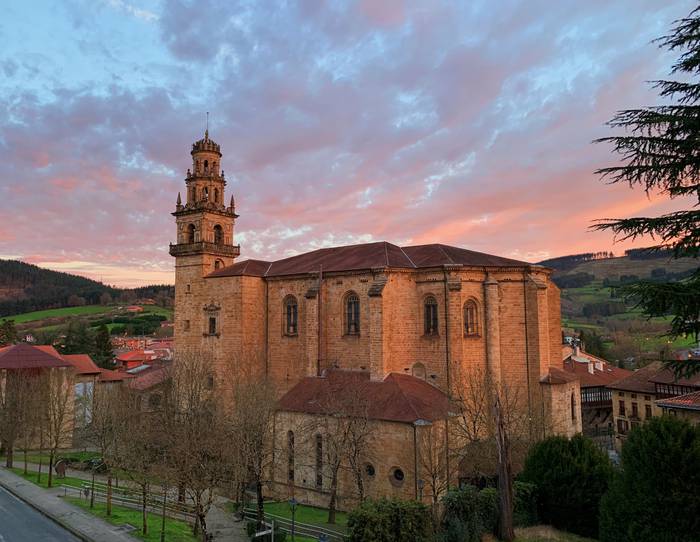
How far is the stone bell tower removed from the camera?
39.2 meters

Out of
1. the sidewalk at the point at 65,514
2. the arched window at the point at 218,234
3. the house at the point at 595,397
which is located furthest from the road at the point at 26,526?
the house at the point at 595,397

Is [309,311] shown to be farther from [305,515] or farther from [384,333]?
[305,515]

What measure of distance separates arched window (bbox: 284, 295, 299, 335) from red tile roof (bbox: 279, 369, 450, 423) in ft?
14.9

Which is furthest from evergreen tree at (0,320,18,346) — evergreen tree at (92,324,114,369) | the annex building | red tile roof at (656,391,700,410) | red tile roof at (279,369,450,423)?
red tile roof at (656,391,700,410)

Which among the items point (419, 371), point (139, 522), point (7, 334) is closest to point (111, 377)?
point (7, 334)

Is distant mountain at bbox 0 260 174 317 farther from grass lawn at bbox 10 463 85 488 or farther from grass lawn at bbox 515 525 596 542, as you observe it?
grass lawn at bbox 515 525 596 542

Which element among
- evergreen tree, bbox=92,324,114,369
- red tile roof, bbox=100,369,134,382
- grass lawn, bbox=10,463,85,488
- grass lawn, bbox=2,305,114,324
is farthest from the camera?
grass lawn, bbox=2,305,114,324

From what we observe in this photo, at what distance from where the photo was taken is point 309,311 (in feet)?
112

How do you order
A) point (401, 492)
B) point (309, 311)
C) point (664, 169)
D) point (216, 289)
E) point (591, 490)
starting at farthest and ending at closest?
point (216, 289)
point (309, 311)
point (401, 492)
point (591, 490)
point (664, 169)

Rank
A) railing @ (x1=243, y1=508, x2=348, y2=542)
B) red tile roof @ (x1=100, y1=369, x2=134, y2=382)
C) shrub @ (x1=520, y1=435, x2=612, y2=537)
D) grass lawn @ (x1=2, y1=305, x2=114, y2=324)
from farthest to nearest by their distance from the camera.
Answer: grass lawn @ (x1=2, y1=305, x2=114, y2=324) < red tile roof @ (x1=100, y1=369, x2=134, y2=382) < railing @ (x1=243, y1=508, x2=348, y2=542) < shrub @ (x1=520, y1=435, x2=612, y2=537)

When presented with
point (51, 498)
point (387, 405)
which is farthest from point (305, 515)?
point (51, 498)

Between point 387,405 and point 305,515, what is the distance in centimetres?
751

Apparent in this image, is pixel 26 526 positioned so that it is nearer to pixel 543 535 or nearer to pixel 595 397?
pixel 543 535

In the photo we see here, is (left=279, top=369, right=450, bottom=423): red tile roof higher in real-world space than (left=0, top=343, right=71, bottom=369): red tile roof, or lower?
lower
